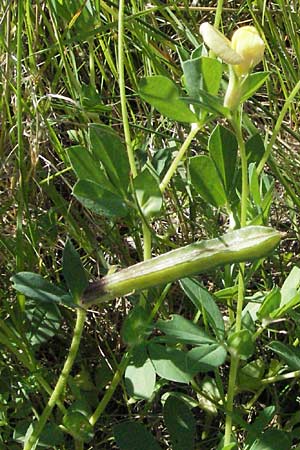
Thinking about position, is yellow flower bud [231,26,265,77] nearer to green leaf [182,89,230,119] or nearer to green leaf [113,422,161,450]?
green leaf [182,89,230,119]

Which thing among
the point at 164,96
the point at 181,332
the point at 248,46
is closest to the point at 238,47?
the point at 248,46

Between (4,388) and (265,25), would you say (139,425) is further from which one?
(265,25)

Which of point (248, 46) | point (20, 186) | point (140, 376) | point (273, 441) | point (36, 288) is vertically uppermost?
point (248, 46)


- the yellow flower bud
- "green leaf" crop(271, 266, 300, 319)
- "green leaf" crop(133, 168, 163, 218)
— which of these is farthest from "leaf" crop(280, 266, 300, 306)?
the yellow flower bud

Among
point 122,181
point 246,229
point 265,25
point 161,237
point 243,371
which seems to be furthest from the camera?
point 265,25

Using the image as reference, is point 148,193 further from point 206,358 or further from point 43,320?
point 43,320

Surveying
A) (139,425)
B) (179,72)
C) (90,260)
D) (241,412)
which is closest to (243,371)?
(241,412)
